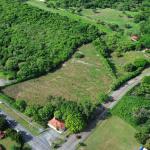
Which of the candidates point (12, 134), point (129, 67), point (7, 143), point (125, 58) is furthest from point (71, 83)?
point (7, 143)

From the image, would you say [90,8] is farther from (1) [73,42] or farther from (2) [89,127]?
(2) [89,127]

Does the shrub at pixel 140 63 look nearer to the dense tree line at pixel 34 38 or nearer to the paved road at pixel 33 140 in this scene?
the dense tree line at pixel 34 38

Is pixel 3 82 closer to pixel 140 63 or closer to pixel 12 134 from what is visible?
pixel 12 134

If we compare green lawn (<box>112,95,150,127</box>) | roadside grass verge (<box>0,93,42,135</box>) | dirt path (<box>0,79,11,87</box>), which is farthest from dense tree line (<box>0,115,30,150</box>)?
green lawn (<box>112,95,150,127</box>)

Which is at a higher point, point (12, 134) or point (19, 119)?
point (12, 134)

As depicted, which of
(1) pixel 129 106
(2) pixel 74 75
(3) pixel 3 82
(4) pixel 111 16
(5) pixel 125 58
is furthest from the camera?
(4) pixel 111 16

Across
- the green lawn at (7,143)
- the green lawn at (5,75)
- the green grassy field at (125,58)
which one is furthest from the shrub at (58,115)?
the green grassy field at (125,58)
